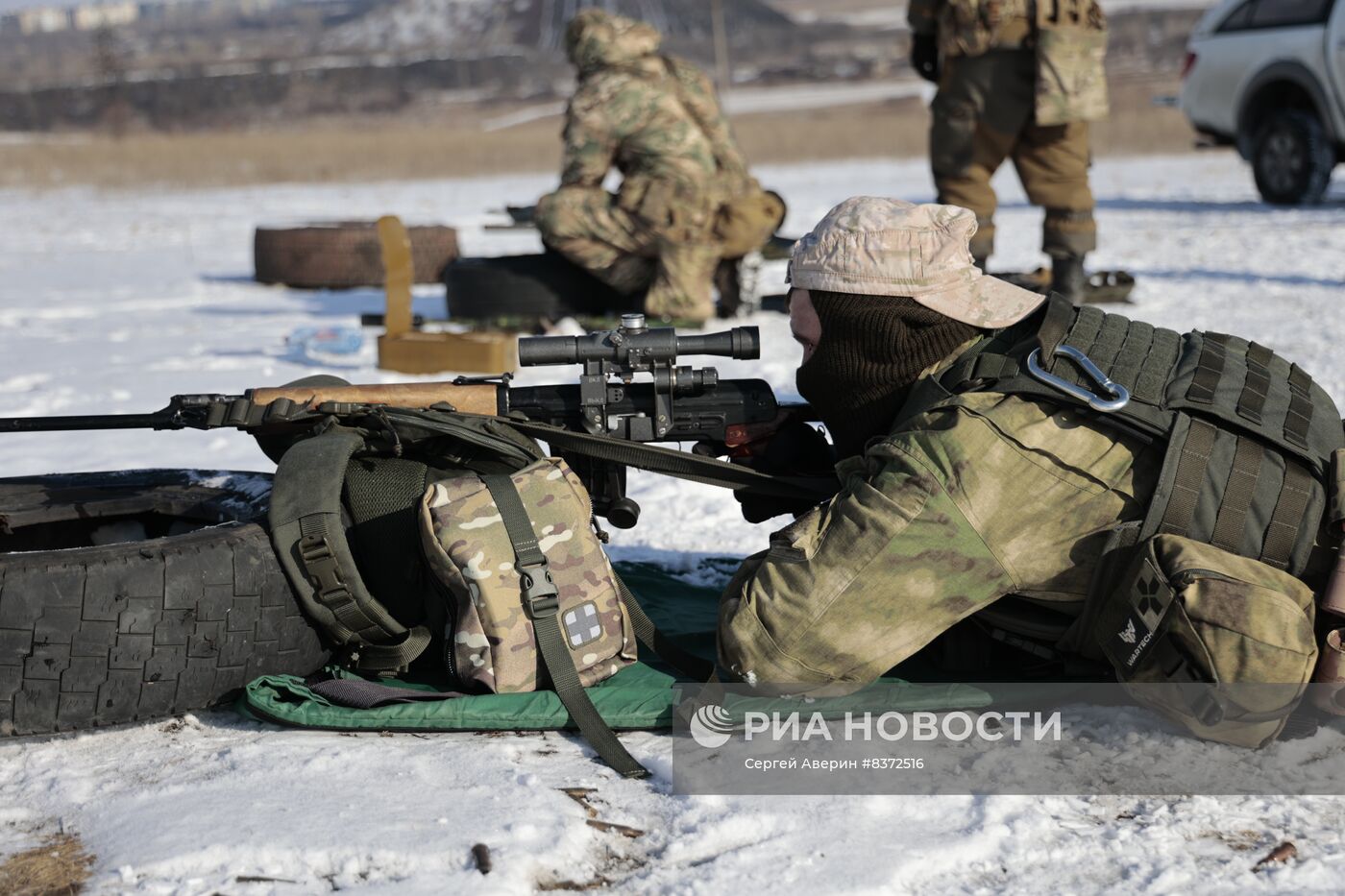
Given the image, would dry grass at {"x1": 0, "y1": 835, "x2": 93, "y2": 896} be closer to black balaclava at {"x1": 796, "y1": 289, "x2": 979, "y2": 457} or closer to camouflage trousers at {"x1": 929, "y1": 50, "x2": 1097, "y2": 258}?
black balaclava at {"x1": 796, "y1": 289, "x2": 979, "y2": 457}

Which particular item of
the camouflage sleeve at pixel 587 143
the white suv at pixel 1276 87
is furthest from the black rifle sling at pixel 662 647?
the white suv at pixel 1276 87

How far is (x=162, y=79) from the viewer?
76125mm

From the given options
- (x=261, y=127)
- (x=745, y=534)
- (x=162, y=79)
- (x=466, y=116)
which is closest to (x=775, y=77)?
(x=466, y=116)

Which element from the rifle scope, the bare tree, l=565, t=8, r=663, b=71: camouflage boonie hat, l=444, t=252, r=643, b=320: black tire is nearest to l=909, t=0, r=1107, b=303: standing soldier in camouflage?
l=565, t=8, r=663, b=71: camouflage boonie hat

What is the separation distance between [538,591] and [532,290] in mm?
4857

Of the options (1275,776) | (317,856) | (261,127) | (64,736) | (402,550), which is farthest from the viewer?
(261,127)

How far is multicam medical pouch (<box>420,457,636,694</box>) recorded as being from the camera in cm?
295

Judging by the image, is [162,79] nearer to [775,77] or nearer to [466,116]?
[466,116]

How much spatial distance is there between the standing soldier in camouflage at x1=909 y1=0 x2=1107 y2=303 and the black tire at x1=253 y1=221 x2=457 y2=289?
3.51 m

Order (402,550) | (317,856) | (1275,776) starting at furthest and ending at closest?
(402,550), (1275,776), (317,856)

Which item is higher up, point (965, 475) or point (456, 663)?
point (965, 475)

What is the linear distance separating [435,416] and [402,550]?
290mm

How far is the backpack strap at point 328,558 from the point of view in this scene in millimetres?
3006

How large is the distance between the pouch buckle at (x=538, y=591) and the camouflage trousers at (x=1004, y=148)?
4.74 metres
